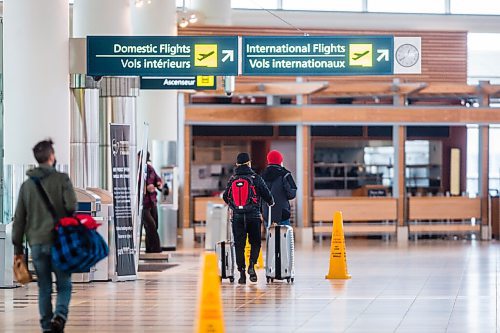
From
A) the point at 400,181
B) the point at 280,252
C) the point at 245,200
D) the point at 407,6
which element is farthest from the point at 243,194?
the point at 407,6

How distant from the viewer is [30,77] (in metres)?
15.1

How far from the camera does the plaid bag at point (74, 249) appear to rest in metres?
9.40

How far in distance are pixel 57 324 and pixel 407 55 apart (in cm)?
770

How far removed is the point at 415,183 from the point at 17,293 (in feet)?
54.7

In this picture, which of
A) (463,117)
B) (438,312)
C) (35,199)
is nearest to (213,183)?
(463,117)

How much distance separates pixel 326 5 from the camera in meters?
29.5

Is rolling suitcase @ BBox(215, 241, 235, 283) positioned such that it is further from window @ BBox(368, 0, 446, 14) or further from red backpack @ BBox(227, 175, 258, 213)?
window @ BBox(368, 0, 446, 14)

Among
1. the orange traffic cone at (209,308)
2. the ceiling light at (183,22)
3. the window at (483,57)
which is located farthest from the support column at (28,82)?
the window at (483,57)

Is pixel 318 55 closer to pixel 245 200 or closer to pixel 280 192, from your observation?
pixel 280 192

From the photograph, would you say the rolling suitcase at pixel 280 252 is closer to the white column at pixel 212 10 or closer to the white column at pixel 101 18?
the white column at pixel 101 18

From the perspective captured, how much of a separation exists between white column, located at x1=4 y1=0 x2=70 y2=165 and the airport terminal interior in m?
0.02

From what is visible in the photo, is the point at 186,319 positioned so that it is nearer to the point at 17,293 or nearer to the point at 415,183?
the point at 17,293

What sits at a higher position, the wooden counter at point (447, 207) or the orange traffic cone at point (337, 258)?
the wooden counter at point (447, 207)

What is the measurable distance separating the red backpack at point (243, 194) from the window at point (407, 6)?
49.8 feet
